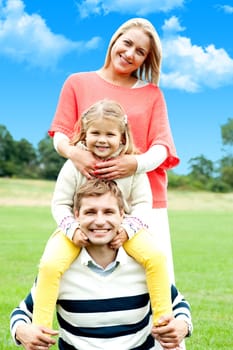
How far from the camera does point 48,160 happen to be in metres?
52.5

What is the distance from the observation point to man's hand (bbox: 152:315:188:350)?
2.75 meters

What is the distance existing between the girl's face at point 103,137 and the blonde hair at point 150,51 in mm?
819

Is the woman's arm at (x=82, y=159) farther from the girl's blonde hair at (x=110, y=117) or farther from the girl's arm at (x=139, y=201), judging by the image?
the girl's arm at (x=139, y=201)

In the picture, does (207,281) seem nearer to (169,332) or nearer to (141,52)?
(141,52)

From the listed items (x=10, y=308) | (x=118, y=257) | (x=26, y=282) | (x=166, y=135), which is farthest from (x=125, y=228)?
(x=26, y=282)

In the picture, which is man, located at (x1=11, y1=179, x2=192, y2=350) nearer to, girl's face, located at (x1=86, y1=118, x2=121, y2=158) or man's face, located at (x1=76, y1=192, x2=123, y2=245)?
man's face, located at (x1=76, y1=192, x2=123, y2=245)

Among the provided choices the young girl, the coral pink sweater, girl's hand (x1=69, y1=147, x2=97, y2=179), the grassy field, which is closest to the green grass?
the grassy field

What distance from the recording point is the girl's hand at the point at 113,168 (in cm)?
304

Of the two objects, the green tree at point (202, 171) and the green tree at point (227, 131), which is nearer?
the green tree at point (202, 171)

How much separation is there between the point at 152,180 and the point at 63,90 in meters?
0.72

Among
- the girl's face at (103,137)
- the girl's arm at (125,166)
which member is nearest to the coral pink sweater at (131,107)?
the girl's arm at (125,166)

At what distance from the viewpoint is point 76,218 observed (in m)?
2.95

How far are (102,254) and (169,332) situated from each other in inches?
16.8

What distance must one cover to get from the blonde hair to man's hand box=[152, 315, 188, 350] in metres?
1.53
